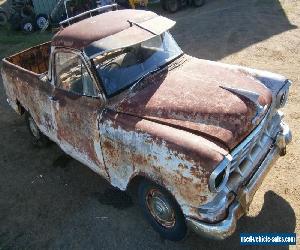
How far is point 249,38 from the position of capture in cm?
1003

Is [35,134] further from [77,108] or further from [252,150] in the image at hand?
[252,150]

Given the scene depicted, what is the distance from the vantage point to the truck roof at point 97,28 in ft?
15.3

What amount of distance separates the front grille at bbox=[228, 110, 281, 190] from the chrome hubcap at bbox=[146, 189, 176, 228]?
765 millimetres

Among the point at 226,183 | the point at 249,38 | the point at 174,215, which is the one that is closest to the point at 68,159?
the point at 174,215

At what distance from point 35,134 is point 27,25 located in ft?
25.9

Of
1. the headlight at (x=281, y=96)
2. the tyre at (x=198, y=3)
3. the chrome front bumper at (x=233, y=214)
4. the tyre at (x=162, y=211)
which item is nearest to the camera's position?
the chrome front bumper at (x=233, y=214)

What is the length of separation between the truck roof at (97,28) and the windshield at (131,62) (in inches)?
10.2

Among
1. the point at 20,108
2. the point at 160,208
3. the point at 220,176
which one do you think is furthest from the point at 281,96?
the point at 20,108

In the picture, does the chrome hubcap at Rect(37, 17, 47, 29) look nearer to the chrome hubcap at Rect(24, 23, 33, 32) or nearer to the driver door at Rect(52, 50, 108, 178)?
the chrome hubcap at Rect(24, 23, 33, 32)

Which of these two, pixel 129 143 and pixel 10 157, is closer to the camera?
pixel 129 143

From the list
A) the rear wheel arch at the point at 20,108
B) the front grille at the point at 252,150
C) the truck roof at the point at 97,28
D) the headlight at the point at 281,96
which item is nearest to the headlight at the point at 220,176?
the front grille at the point at 252,150

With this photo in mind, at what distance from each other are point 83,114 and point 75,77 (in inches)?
22.5

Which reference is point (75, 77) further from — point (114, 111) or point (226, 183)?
point (226, 183)

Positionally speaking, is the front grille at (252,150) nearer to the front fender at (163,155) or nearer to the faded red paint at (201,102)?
the faded red paint at (201,102)
